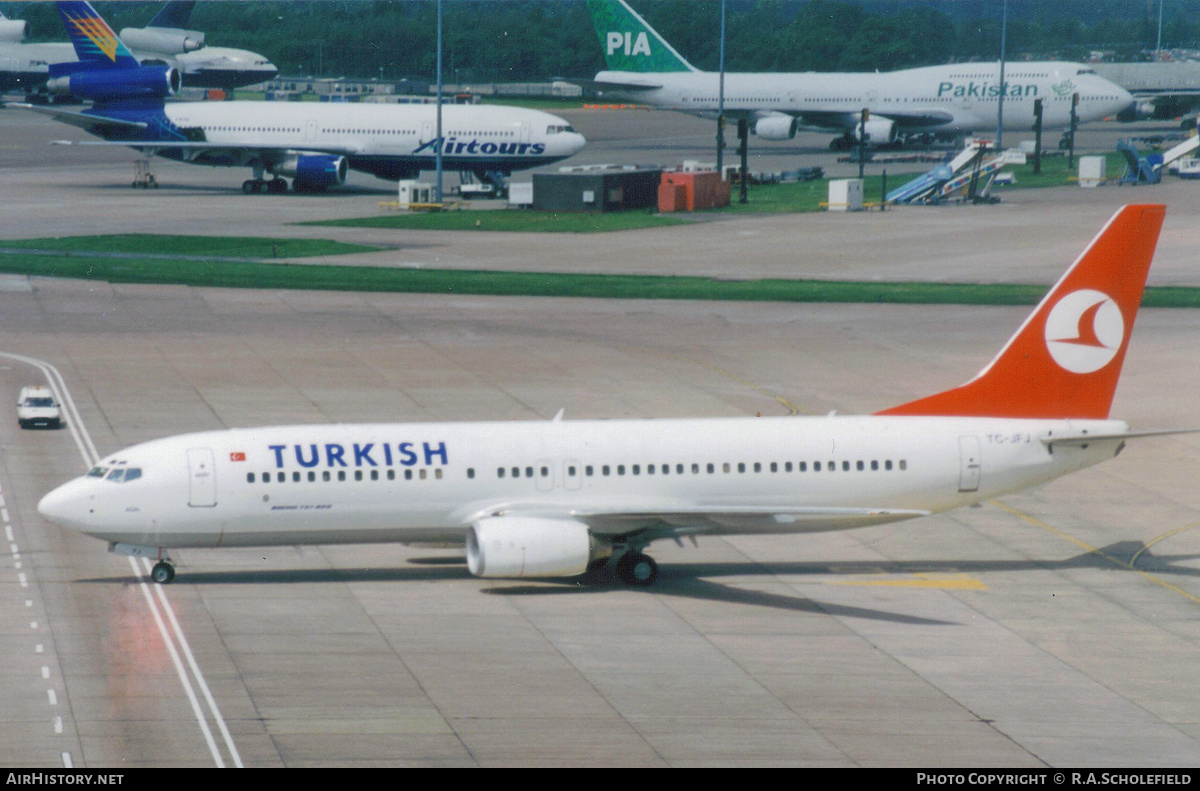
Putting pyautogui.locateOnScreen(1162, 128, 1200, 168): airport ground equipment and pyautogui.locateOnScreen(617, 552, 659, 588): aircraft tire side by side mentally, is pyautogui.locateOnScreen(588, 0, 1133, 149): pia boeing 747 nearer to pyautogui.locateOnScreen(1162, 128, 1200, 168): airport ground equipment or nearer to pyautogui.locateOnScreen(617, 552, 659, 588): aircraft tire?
pyautogui.locateOnScreen(1162, 128, 1200, 168): airport ground equipment

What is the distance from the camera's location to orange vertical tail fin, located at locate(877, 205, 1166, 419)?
37.9 metres

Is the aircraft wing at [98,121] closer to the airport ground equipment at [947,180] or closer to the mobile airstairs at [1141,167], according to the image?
the airport ground equipment at [947,180]

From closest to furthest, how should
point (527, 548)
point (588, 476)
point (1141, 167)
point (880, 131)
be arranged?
1. point (527, 548)
2. point (588, 476)
3. point (1141, 167)
4. point (880, 131)

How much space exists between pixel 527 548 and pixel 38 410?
24517 millimetres

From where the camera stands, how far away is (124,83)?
4729 inches

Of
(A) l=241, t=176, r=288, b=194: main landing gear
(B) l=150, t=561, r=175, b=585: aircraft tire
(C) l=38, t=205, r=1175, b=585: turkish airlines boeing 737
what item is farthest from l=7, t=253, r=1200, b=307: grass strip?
(B) l=150, t=561, r=175, b=585: aircraft tire

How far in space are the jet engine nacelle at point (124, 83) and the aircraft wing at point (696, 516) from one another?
92.9m

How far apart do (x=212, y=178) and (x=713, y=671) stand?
113m

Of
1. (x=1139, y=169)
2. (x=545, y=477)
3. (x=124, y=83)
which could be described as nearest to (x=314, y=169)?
(x=124, y=83)

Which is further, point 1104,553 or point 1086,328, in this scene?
point 1104,553

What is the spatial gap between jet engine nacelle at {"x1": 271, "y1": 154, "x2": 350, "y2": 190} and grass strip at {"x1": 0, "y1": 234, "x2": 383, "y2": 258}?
81.1 feet

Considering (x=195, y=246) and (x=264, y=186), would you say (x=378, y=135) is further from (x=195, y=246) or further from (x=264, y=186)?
(x=195, y=246)

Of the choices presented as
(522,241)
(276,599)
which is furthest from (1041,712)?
(522,241)

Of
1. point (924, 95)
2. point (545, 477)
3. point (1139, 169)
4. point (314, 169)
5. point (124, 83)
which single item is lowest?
point (545, 477)
